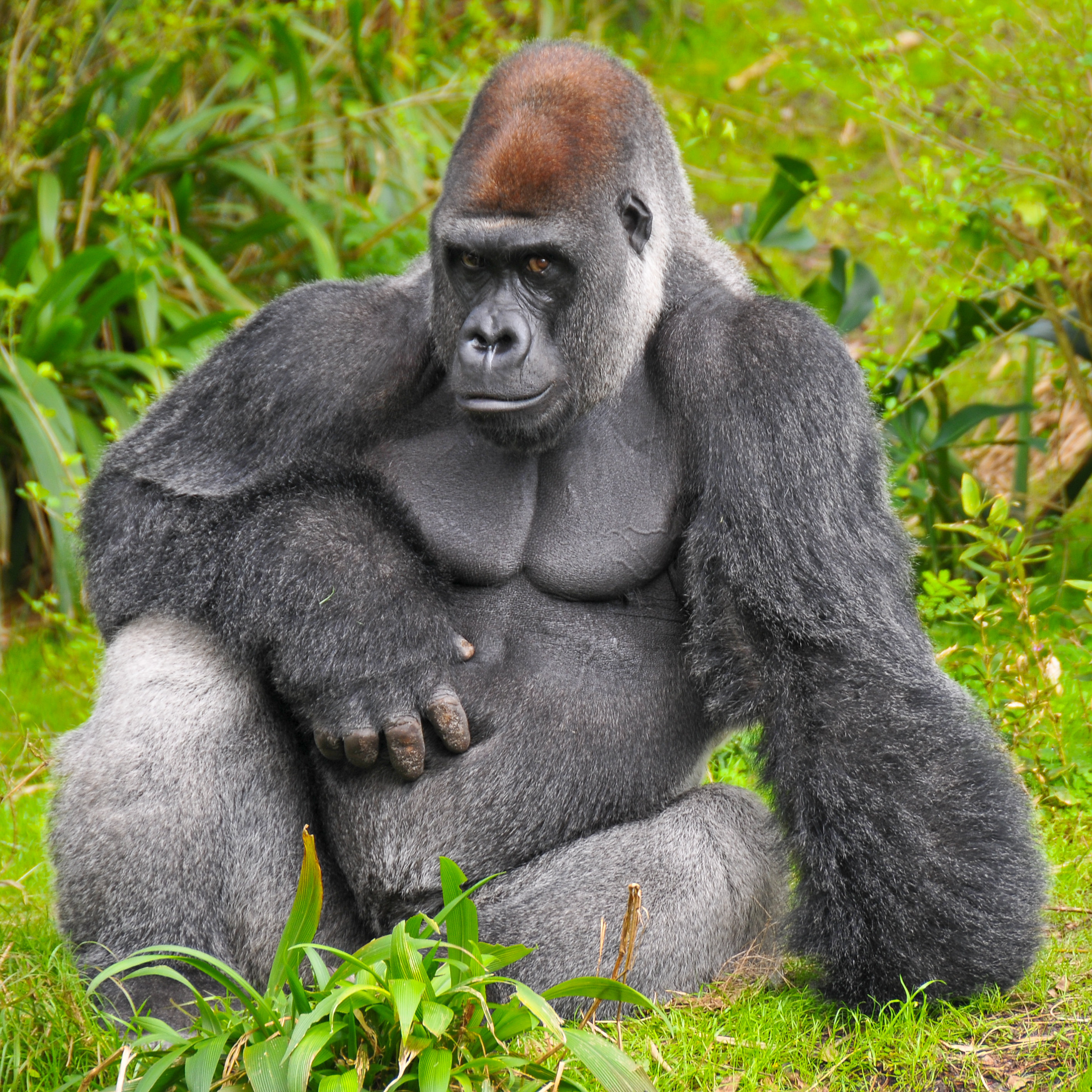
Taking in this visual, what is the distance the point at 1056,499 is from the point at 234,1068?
4.25 metres

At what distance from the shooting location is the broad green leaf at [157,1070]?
1.98 meters

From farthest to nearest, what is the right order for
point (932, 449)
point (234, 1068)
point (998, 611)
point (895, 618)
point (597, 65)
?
1. point (932, 449)
2. point (998, 611)
3. point (597, 65)
4. point (895, 618)
5. point (234, 1068)

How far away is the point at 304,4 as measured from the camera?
5363 mm

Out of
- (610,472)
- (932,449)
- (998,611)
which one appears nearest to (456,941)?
(610,472)

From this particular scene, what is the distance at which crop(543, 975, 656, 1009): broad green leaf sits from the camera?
2.12m

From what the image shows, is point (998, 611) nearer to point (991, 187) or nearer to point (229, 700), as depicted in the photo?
point (991, 187)

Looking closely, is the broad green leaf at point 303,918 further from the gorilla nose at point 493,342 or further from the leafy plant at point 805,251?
the leafy plant at point 805,251

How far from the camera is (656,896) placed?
8.44ft

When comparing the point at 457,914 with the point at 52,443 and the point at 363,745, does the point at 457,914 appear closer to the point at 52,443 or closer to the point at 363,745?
the point at 363,745

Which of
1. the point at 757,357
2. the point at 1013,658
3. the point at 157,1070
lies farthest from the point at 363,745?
the point at 1013,658

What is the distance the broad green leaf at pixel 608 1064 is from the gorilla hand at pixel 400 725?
70cm

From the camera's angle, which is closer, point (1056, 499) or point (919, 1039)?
point (919, 1039)

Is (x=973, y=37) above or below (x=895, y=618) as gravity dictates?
above

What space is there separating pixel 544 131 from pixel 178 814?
4.88ft
